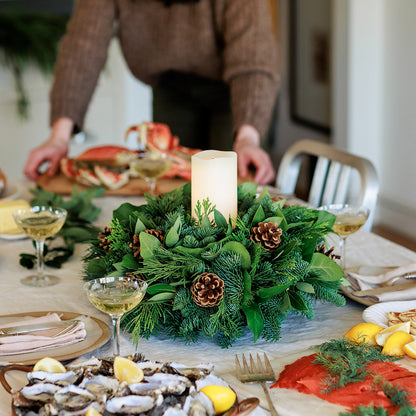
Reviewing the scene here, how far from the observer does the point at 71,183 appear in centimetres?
190

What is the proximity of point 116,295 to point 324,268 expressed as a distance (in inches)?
12.6

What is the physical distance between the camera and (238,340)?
0.97m

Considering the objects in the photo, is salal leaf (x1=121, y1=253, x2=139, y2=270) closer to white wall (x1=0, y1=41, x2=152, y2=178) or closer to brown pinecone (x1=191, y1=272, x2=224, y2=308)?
brown pinecone (x1=191, y1=272, x2=224, y2=308)

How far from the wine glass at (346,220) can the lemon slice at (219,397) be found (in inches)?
20.2

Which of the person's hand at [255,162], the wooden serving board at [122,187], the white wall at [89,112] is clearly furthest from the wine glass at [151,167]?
the white wall at [89,112]

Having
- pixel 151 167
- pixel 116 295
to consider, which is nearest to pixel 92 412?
pixel 116 295

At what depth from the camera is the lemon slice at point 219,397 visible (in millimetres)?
722

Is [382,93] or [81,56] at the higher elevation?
[81,56]

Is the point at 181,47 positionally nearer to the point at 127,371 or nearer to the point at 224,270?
the point at 224,270

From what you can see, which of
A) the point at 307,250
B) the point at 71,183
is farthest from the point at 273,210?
the point at 71,183

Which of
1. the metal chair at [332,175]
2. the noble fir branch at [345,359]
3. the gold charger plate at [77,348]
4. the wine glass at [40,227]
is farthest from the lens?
the metal chair at [332,175]

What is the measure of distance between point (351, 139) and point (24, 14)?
209 centimetres

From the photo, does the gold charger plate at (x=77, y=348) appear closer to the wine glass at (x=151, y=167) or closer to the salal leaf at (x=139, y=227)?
the salal leaf at (x=139, y=227)

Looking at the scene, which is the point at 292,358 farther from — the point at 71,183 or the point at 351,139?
the point at 351,139
